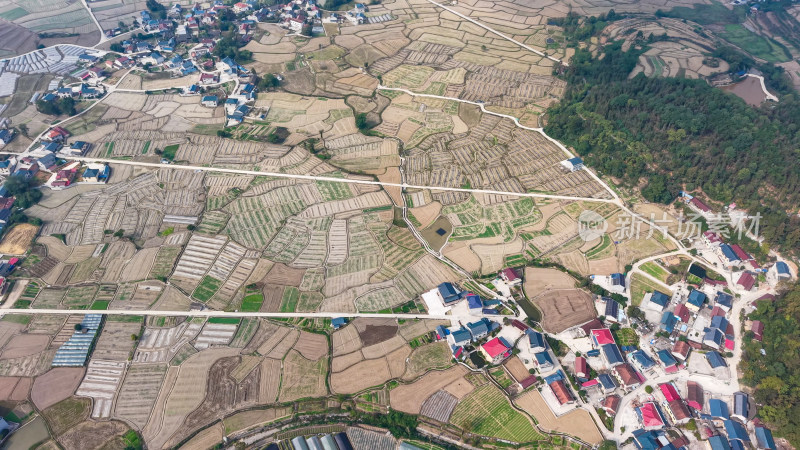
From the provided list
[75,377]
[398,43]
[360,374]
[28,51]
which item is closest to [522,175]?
[360,374]

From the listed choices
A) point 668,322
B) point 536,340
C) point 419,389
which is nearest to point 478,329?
point 536,340

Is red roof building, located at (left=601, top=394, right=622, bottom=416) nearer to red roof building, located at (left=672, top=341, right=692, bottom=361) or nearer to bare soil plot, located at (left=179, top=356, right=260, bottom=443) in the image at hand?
red roof building, located at (left=672, top=341, right=692, bottom=361)

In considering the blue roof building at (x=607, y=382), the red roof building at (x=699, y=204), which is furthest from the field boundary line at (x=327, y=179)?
the blue roof building at (x=607, y=382)

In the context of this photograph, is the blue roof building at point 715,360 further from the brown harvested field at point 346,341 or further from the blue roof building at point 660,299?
the brown harvested field at point 346,341

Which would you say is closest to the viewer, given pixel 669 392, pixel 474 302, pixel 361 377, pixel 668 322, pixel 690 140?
pixel 669 392

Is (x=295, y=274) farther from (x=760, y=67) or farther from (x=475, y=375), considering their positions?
(x=760, y=67)

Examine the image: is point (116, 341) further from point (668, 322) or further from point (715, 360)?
point (715, 360)
